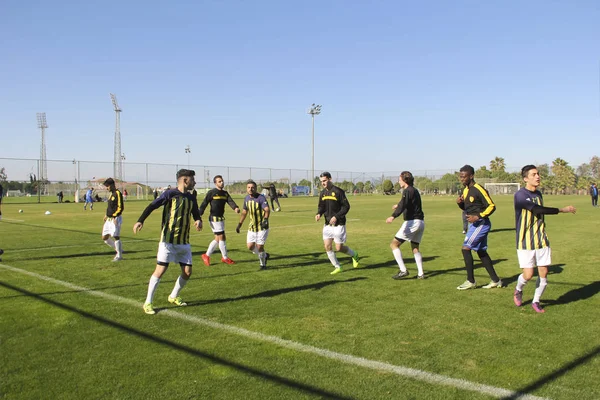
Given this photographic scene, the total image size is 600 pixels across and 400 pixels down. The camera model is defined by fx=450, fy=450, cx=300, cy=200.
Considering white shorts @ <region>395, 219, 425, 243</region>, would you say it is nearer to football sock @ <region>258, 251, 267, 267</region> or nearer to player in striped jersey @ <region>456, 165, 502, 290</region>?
player in striped jersey @ <region>456, 165, 502, 290</region>

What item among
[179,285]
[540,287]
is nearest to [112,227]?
[179,285]

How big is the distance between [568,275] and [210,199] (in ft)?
25.6

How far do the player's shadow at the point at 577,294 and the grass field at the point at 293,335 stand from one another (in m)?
0.03

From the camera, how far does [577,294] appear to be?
739cm

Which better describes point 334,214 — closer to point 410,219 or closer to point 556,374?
point 410,219

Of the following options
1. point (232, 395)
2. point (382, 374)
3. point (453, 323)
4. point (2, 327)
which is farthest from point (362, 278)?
point (2, 327)

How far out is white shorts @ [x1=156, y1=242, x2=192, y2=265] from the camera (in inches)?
252

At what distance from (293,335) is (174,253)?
2.22 meters

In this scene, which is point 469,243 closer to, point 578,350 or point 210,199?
point 578,350

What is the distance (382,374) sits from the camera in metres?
4.26

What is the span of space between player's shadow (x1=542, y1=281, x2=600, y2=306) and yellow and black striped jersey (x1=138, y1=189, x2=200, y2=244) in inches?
218

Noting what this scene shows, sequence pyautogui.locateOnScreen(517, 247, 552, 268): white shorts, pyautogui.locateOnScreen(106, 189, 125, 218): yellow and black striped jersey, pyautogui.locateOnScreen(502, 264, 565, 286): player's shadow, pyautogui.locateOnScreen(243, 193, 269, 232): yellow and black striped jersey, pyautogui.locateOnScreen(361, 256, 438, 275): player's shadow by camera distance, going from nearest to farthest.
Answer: pyautogui.locateOnScreen(517, 247, 552, 268): white shorts
pyautogui.locateOnScreen(502, 264, 565, 286): player's shadow
pyautogui.locateOnScreen(243, 193, 269, 232): yellow and black striped jersey
pyautogui.locateOnScreen(361, 256, 438, 275): player's shadow
pyautogui.locateOnScreen(106, 189, 125, 218): yellow and black striped jersey

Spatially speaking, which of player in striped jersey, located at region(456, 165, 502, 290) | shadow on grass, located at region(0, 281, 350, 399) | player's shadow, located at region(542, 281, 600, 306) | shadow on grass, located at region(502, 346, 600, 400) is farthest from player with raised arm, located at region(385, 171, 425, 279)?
shadow on grass, located at region(0, 281, 350, 399)

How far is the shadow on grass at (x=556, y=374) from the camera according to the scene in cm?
389
